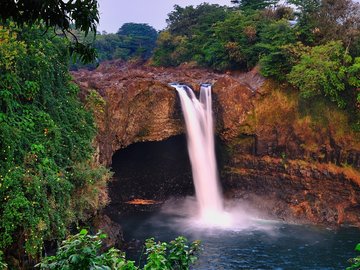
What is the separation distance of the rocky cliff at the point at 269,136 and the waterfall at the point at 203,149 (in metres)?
0.46

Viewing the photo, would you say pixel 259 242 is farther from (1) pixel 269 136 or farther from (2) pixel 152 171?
(2) pixel 152 171

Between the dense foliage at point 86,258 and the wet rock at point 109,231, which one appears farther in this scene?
the wet rock at point 109,231

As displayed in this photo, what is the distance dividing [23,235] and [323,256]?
394 inches

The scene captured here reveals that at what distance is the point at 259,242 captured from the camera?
14336 millimetres

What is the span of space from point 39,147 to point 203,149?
11034mm

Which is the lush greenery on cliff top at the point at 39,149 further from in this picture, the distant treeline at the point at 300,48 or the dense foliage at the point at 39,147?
the distant treeline at the point at 300,48

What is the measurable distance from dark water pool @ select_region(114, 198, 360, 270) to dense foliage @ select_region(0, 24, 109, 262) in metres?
4.11

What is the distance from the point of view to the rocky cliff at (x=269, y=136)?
Answer: 17.2 meters

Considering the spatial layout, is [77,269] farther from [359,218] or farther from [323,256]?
[359,218]

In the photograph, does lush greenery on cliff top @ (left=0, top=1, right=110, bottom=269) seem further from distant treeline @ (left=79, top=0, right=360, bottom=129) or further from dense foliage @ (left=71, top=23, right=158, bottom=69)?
dense foliage @ (left=71, top=23, right=158, bottom=69)

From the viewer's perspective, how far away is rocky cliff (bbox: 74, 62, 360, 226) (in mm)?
17188

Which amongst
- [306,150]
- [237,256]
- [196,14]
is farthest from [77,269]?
[196,14]

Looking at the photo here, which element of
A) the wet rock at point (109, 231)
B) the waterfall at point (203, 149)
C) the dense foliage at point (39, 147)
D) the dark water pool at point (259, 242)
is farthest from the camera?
the waterfall at point (203, 149)

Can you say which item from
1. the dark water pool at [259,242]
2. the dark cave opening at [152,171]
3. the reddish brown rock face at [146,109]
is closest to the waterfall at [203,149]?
the reddish brown rock face at [146,109]
